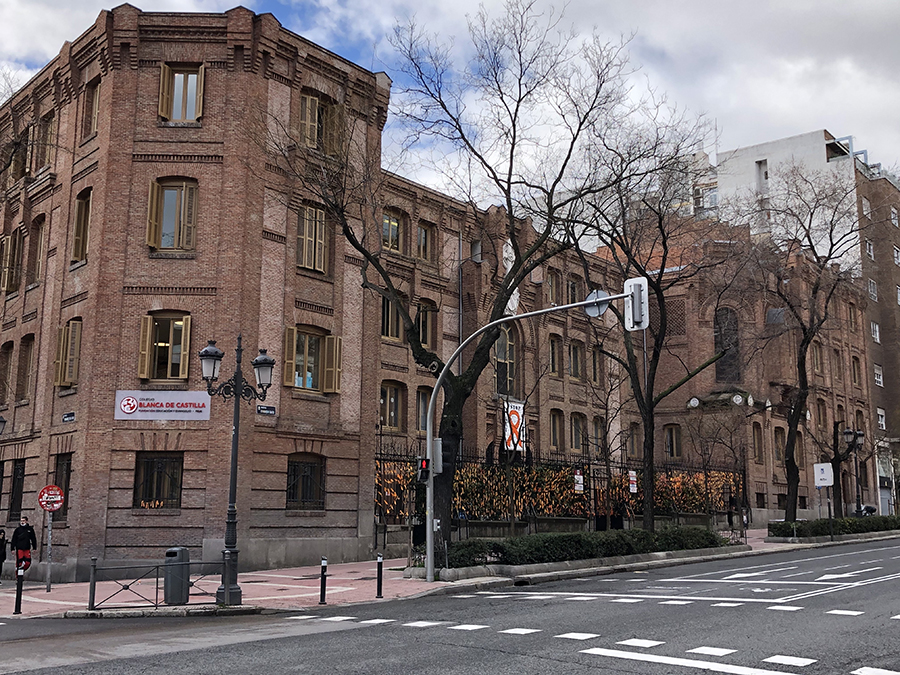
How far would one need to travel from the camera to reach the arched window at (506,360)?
37.4 meters

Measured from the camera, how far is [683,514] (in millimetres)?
36938

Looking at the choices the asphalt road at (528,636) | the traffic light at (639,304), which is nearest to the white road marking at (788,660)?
the asphalt road at (528,636)

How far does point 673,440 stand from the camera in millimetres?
48938

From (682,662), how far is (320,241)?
2056 cm

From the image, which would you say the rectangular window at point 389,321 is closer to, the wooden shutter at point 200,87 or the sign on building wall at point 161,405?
the sign on building wall at point 161,405

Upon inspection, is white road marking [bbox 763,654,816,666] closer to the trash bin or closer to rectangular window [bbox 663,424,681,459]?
the trash bin

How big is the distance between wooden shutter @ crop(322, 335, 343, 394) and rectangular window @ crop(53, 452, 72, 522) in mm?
7527

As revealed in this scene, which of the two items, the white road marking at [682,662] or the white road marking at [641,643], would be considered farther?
the white road marking at [641,643]

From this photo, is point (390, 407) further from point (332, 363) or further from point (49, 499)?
point (49, 499)

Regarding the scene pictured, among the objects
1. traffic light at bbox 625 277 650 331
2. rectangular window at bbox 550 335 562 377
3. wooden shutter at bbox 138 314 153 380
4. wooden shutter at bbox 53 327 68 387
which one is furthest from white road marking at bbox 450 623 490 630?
rectangular window at bbox 550 335 562 377

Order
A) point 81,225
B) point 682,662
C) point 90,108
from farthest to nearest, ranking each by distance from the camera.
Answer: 1. point 90,108
2. point 81,225
3. point 682,662

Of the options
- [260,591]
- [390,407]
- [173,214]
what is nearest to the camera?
[260,591]

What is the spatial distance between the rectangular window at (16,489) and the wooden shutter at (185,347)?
732 cm

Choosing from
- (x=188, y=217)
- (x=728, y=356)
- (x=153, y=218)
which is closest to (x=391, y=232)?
(x=188, y=217)
